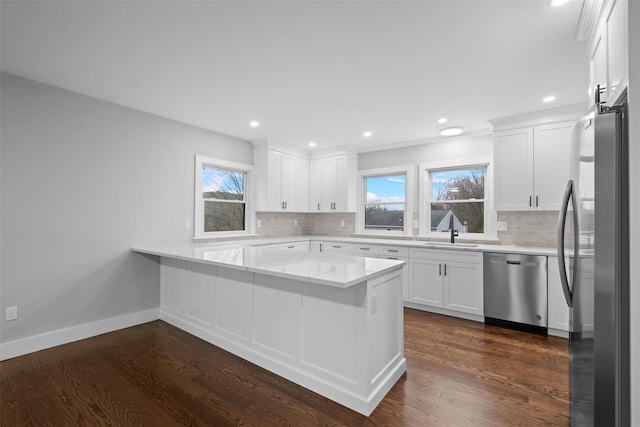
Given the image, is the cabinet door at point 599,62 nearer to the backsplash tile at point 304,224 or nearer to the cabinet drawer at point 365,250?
the cabinet drawer at point 365,250

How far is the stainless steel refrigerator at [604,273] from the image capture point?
3.65ft

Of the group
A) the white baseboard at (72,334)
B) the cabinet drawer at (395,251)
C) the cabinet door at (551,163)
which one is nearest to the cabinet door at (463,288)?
the cabinet drawer at (395,251)

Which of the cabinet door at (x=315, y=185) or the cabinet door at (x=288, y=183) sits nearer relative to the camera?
the cabinet door at (x=288, y=183)

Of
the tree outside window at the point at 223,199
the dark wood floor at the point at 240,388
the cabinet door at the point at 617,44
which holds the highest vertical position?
the cabinet door at the point at 617,44

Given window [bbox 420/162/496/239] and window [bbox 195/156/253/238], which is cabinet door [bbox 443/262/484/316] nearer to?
window [bbox 420/162/496/239]

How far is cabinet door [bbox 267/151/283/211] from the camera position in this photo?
490 cm

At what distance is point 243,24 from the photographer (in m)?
1.99

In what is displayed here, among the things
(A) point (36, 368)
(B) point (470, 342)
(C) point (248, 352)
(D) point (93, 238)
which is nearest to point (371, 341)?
(C) point (248, 352)

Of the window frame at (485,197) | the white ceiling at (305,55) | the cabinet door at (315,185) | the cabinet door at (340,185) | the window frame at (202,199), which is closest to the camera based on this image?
the white ceiling at (305,55)

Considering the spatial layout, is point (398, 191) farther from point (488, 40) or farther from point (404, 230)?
point (488, 40)

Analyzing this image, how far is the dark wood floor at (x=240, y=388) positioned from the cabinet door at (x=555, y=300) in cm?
26

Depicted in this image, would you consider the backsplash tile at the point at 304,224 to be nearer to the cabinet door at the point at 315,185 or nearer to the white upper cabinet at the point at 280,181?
the white upper cabinet at the point at 280,181

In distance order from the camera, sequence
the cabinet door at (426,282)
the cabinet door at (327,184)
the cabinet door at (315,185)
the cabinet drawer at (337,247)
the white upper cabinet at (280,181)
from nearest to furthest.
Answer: the cabinet door at (426,282) → the cabinet drawer at (337,247) → the white upper cabinet at (280,181) → the cabinet door at (327,184) → the cabinet door at (315,185)

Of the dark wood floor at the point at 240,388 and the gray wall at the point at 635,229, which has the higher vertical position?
the gray wall at the point at 635,229
